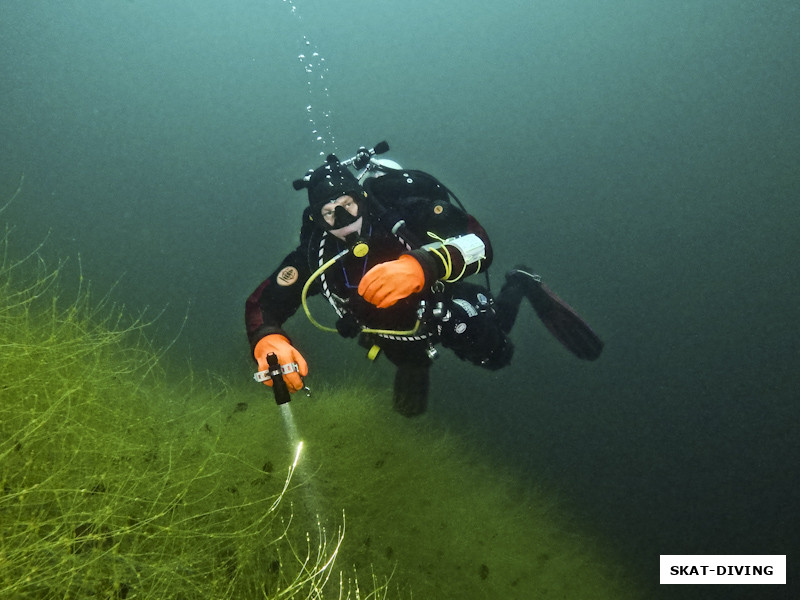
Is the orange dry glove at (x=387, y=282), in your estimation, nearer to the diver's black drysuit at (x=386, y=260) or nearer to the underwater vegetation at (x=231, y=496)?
the diver's black drysuit at (x=386, y=260)

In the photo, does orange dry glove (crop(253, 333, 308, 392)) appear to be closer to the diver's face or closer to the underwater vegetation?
the underwater vegetation

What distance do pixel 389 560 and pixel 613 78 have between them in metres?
54.8

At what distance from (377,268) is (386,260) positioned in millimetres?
713

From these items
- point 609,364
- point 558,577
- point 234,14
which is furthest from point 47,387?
point 234,14

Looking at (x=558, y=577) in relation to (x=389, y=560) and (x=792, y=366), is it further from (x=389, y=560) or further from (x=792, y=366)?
(x=792, y=366)

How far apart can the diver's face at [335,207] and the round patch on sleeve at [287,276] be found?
1.83 ft

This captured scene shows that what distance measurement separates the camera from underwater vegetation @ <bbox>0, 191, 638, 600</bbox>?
1935mm

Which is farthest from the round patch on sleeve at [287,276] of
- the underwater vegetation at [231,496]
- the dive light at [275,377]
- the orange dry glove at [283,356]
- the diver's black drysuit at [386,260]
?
the underwater vegetation at [231,496]

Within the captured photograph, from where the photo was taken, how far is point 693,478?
9.17m

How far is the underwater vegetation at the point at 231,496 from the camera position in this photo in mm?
1935

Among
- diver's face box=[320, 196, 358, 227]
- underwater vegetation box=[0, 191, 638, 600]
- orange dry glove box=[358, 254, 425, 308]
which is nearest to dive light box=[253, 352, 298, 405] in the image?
underwater vegetation box=[0, 191, 638, 600]

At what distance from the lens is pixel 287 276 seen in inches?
137

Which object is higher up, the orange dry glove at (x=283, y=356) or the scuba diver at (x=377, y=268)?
the scuba diver at (x=377, y=268)

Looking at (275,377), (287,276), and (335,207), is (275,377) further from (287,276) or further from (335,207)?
(335,207)
